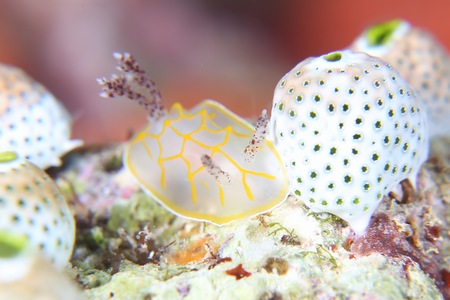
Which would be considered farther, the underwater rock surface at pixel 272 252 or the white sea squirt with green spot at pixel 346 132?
the white sea squirt with green spot at pixel 346 132

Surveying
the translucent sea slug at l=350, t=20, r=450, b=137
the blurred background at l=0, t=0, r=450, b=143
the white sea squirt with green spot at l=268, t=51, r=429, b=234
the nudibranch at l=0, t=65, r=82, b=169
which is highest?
the blurred background at l=0, t=0, r=450, b=143

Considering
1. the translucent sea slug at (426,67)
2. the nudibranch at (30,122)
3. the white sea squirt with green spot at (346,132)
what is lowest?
the nudibranch at (30,122)

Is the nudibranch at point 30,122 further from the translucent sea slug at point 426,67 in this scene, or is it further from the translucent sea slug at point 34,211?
the translucent sea slug at point 426,67

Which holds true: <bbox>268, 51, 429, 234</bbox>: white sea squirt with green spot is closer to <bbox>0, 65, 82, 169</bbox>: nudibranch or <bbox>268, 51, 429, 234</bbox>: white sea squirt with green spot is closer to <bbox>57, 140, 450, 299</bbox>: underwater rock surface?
<bbox>57, 140, 450, 299</bbox>: underwater rock surface

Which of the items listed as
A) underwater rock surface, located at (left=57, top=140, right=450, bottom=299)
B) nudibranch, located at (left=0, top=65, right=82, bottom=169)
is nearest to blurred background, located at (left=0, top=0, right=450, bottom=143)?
nudibranch, located at (left=0, top=65, right=82, bottom=169)

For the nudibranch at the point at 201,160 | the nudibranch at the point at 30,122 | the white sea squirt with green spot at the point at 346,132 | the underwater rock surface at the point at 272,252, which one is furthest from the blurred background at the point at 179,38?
the white sea squirt with green spot at the point at 346,132

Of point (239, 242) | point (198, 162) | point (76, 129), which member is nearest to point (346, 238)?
point (239, 242)

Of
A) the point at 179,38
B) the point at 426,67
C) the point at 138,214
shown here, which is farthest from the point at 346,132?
the point at 179,38
